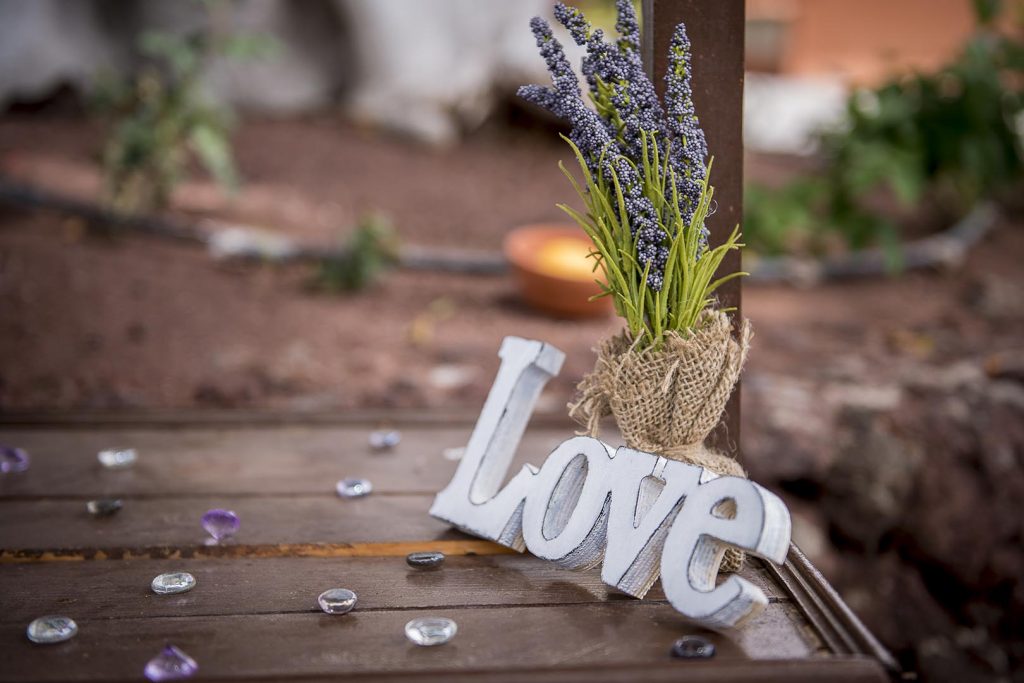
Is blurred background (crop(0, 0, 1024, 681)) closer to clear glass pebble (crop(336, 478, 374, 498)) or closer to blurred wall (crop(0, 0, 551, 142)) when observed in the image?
blurred wall (crop(0, 0, 551, 142))

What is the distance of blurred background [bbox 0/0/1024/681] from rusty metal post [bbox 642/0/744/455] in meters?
1.08

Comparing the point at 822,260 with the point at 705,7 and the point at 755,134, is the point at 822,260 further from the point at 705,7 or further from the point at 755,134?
the point at 705,7

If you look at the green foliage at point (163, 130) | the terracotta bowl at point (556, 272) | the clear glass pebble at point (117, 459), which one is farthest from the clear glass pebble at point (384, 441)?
the green foliage at point (163, 130)

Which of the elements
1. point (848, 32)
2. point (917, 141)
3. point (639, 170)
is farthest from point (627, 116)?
point (848, 32)

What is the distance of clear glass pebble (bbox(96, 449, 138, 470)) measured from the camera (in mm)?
1874

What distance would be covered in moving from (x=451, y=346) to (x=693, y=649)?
2426 millimetres

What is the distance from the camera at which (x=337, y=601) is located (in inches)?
52.7

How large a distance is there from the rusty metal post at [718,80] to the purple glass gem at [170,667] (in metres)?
0.88

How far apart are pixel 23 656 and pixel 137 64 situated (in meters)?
6.10

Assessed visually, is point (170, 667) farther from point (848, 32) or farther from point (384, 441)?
point (848, 32)

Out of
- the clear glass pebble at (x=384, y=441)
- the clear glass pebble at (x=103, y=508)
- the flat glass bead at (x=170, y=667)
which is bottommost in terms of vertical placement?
the flat glass bead at (x=170, y=667)

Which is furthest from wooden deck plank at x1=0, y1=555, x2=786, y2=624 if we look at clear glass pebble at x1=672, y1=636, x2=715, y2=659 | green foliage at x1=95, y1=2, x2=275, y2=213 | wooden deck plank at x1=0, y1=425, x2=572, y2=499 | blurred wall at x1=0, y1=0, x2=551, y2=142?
blurred wall at x1=0, y1=0, x2=551, y2=142

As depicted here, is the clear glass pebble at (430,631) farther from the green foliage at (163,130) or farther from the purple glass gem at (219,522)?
the green foliage at (163,130)

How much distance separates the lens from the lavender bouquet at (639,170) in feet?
4.50
